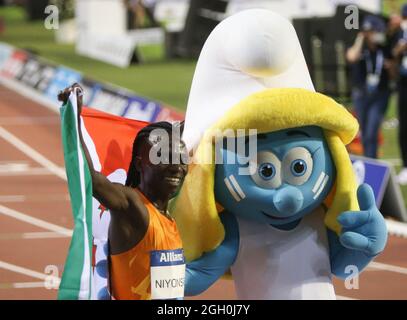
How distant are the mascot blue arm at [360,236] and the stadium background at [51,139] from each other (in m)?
2.62

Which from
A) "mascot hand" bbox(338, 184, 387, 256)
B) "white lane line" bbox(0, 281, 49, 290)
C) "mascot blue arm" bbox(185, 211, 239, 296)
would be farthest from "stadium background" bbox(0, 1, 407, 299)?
"mascot hand" bbox(338, 184, 387, 256)

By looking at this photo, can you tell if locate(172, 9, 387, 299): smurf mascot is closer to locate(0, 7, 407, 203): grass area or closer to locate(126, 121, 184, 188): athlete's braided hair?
locate(126, 121, 184, 188): athlete's braided hair

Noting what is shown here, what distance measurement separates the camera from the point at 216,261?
684cm

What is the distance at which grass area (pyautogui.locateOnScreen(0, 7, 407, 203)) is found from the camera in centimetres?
2003

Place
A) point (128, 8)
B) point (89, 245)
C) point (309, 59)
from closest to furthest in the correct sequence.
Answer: point (89, 245), point (309, 59), point (128, 8)

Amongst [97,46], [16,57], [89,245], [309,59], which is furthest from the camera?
[97,46]

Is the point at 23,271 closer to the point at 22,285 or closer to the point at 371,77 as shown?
the point at 22,285

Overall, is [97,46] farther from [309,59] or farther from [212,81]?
[212,81]

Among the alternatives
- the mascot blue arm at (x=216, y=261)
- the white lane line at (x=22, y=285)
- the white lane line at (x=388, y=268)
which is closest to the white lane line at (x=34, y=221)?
the white lane line at (x=22, y=285)

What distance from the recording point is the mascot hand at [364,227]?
6688 millimetres

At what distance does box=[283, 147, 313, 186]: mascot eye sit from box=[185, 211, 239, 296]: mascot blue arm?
0.44 meters
